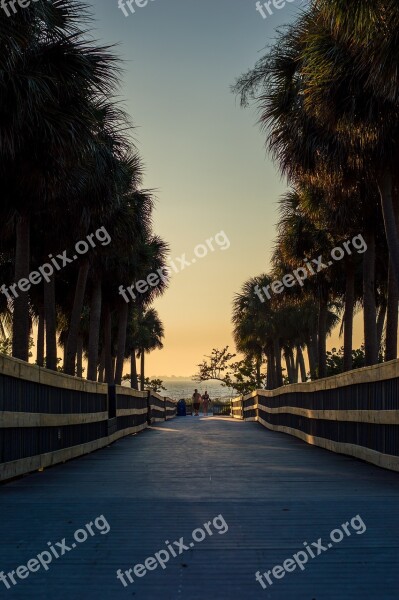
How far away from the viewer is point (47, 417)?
13227mm

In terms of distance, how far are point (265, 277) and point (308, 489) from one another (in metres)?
57.4

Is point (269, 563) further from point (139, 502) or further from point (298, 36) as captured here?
point (298, 36)

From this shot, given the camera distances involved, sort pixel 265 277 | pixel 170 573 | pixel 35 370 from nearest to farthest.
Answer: pixel 170 573 → pixel 35 370 → pixel 265 277

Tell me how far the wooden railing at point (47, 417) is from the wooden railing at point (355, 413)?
4661 mm

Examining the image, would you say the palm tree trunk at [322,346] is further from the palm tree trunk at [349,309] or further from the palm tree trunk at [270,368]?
the palm tree trunk at [270,368]

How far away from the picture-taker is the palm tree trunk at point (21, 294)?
21.8m

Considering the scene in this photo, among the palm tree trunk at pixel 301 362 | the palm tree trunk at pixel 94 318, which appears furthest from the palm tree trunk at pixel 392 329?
the palm tree trunk at pixel 301 362

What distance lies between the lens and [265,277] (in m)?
66.9

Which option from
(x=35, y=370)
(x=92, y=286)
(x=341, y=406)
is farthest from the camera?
(x=92, y=286)

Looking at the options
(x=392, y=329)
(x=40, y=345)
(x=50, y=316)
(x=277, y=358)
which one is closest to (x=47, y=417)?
(x=50, y=316)

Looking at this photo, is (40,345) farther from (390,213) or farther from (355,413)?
(355,413)

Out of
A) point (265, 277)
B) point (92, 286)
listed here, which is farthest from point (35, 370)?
point (265, 277)

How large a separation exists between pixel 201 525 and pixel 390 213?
15.0 metres

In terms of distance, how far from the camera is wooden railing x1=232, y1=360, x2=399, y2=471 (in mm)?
11836
